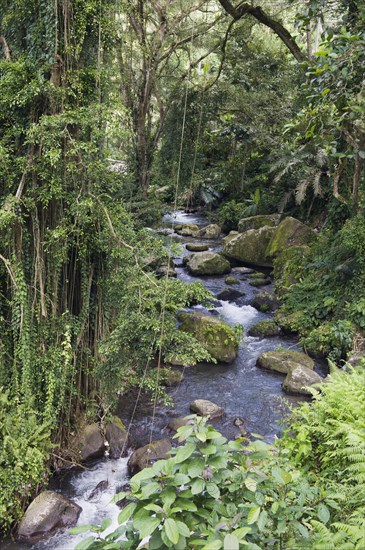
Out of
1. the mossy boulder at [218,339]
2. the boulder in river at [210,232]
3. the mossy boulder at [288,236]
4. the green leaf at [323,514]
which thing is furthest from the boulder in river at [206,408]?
the boulder in river at [210,232]

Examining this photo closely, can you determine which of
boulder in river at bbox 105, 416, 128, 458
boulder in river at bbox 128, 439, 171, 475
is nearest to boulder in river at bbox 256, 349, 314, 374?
boulder in river at bbox 128, 439, 171, 475

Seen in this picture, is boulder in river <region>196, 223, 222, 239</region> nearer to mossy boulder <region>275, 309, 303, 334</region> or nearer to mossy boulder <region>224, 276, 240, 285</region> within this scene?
mossy boulder <region>224, 276, 240, 285</region>

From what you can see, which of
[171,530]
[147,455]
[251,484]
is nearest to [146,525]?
[171,530]

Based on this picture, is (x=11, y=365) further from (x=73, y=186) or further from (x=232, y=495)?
(x=232, y=495)

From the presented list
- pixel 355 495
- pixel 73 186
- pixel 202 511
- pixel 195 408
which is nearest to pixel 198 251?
pixel 195 408

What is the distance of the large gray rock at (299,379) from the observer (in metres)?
6.64

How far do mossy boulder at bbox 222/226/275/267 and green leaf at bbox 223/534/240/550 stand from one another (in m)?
10.5

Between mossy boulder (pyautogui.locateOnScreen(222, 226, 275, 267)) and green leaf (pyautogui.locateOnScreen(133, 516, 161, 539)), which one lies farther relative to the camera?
mossy boulder (pyautogui.locateOnScreen(222, 226, 275, 267))

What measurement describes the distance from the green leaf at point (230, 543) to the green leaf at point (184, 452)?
377 mm

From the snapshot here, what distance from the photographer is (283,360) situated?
24.4 feet

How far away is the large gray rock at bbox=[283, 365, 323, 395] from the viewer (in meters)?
6.64

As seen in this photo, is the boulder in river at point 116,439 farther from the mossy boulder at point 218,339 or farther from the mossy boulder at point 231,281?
the mossy boulder at point 231,281

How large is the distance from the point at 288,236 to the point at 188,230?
14.4ft

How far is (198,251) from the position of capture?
13031 millimetres
